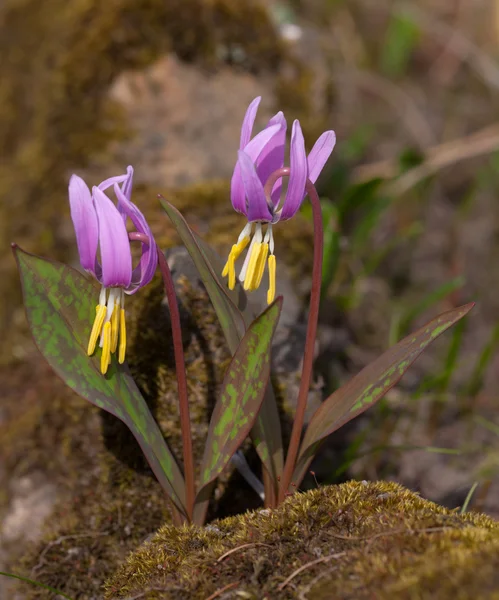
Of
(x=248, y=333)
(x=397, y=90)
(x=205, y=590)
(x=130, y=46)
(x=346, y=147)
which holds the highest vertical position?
(x=130, y=46)

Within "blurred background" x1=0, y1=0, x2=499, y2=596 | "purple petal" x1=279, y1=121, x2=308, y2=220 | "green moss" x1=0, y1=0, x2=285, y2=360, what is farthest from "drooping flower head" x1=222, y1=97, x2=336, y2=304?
"green moss" x1=0, y1=0, x2=285, y2=360

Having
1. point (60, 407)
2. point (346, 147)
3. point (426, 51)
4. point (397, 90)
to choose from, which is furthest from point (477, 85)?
point (60, 407)

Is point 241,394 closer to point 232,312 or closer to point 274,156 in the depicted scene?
point 232,312

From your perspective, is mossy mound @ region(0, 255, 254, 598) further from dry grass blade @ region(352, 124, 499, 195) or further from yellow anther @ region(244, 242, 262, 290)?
dry grass blade @ region(352, 124, 499, 195)

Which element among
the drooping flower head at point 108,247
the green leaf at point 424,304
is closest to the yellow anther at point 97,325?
the drooping flower head at point 108,247

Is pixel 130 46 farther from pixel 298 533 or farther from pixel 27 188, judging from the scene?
pixel 298 533

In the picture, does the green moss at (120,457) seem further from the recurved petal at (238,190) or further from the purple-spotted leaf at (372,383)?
the recurved petal at (238,190)
